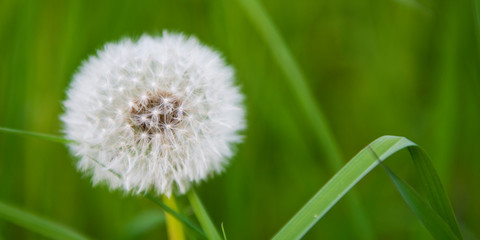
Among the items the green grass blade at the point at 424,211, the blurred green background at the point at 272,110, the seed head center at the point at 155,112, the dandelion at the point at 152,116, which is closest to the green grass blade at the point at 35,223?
the dandelion at the point at 152,116

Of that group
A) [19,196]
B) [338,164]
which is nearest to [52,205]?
[19,196]

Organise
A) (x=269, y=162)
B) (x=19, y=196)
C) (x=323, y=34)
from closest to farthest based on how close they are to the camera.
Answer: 1. (x=19, y=196)
2. (x=269, y=162)
3. (x=323, y=34)

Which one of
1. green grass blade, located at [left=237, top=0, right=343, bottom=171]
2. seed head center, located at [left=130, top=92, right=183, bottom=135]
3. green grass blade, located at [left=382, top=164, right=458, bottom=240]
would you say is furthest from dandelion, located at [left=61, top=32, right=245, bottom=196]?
green grass blade, located at [left=382, top=164, right=458, bottom=240]

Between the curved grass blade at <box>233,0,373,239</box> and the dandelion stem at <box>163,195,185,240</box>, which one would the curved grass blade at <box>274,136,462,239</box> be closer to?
the dandelion stem at <box>163,195,185,240</box>

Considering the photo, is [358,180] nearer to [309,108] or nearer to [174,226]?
[174,226]

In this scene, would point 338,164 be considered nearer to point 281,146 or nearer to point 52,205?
point 281,146

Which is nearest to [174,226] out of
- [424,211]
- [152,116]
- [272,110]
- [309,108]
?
[152,116]
